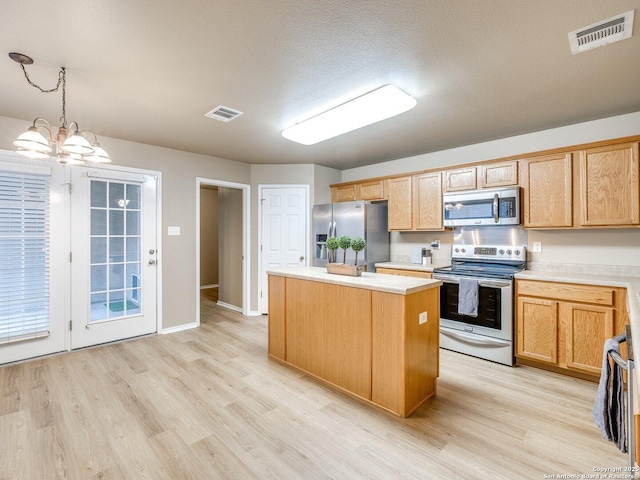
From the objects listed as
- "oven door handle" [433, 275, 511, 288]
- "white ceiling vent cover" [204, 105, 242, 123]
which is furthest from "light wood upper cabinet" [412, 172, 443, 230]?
"white ceiling vent cover" [204, 105, 242, 123]

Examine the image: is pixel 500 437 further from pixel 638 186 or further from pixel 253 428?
pixel 638 186

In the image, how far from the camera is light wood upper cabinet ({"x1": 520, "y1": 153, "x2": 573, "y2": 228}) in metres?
3.08

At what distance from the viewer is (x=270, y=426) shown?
84.2 inches

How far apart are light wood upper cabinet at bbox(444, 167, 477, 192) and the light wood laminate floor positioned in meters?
2.03

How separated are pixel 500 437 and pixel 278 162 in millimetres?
4297

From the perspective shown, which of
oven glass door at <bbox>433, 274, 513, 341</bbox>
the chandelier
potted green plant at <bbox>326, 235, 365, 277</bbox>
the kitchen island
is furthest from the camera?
oven glass door at <bbox>433, 274, 513, 341</bbox>

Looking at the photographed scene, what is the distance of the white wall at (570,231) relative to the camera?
3.00 meters

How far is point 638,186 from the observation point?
2725 millimetres

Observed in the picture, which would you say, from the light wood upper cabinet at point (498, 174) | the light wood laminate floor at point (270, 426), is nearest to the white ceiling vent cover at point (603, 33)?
the light wood upper cabinet at point (498, 174)

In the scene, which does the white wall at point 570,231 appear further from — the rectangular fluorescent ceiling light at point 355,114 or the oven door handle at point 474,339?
the rectangular fluorescent ceiling light at point 355,114

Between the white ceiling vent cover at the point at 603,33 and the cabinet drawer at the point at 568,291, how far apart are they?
1936 mm

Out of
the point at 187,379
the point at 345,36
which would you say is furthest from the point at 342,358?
the point at 345,36

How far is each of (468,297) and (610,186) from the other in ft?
5.34

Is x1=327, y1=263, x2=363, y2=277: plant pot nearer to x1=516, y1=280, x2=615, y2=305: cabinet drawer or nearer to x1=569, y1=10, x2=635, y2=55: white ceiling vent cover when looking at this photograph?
x1=516, y1=280, x2=615, y2=305: cabinet drawer
